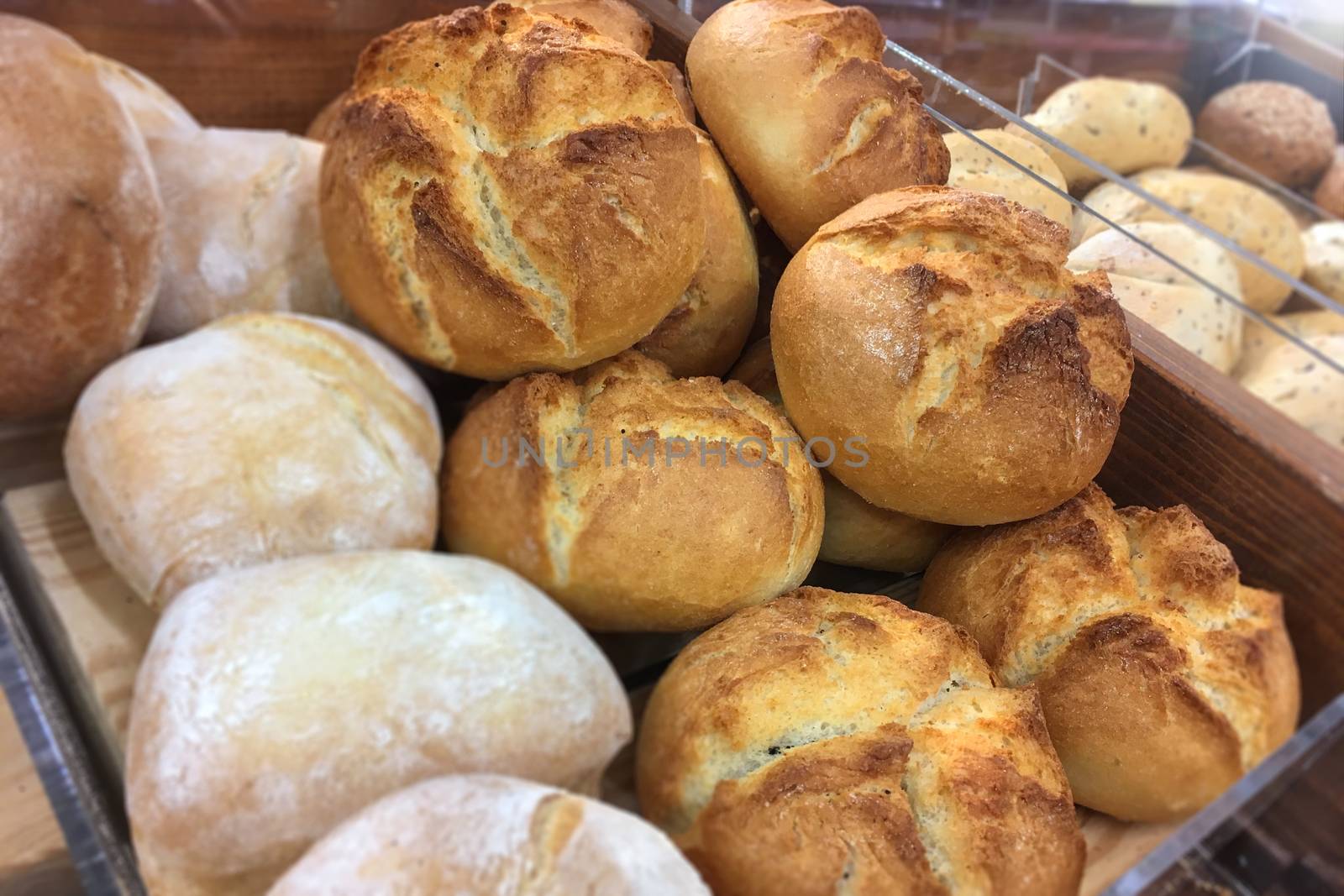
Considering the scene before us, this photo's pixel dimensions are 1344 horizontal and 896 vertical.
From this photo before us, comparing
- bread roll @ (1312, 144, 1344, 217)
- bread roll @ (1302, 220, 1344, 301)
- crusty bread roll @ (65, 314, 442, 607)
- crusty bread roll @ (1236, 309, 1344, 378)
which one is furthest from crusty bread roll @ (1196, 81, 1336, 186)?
crusty bread roll @ (65, 314, 442, 607)

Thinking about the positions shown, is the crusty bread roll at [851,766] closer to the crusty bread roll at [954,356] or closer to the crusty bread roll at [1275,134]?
the crusty bread roll at [954,356]

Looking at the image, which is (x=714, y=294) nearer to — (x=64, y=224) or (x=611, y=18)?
(x=611, y=18)

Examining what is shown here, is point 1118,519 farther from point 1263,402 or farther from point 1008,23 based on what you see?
point 1008,23

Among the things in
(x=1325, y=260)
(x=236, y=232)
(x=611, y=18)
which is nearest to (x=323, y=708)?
(x=236, y=232)

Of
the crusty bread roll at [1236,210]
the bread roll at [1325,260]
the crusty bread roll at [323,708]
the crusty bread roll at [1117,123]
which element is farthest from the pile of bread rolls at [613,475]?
the bread roll at [1325,260]

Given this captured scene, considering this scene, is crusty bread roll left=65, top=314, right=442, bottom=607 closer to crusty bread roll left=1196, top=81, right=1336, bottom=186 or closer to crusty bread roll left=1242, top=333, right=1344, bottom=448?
crusty bread roll left=1242, top=333, right=1344, bottom=448

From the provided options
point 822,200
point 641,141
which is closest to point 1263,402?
point 822,200
